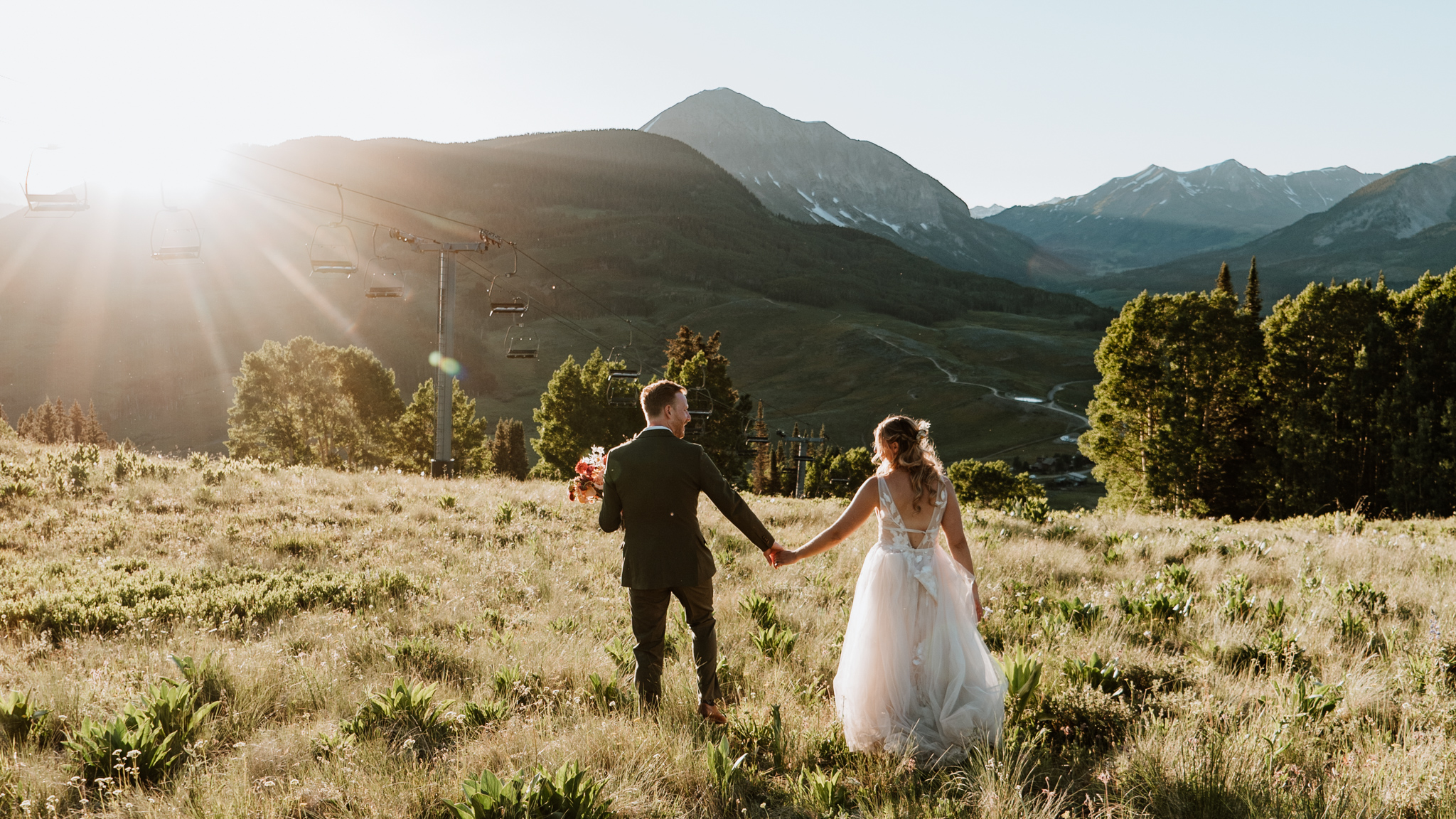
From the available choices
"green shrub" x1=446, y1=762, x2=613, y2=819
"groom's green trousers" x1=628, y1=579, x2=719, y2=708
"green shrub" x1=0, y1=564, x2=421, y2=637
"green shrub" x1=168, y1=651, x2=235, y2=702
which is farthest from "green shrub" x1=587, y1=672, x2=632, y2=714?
"green shrub" x1=0, y1=564, x2=421, y2=637

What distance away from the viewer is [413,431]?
66438mm

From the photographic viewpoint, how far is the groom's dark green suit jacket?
5672 millimetres

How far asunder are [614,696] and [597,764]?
1.16 meters

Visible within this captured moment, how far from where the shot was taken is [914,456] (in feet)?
17.7

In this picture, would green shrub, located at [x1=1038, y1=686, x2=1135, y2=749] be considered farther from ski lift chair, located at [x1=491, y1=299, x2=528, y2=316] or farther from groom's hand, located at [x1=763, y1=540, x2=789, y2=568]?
ski lift chair, located at [x1=491, y1=299, x2=528, y2=316]

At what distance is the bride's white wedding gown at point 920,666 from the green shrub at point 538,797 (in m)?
1.90

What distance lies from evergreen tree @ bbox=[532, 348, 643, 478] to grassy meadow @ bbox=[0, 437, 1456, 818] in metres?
45.4

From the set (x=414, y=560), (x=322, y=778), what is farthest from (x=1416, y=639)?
(x=414, y=560)

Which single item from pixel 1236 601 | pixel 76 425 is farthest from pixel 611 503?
pixel 76 425

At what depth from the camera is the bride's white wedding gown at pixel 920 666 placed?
16.9 ft

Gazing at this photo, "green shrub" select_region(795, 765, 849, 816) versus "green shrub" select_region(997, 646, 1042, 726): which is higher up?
"green shrub" select_region(997, 646, 1042, 726)

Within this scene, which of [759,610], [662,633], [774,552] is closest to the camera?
[662,633]

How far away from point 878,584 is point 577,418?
54671 millimetres

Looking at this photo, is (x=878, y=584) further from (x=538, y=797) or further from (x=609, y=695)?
(x=538, y=797)
